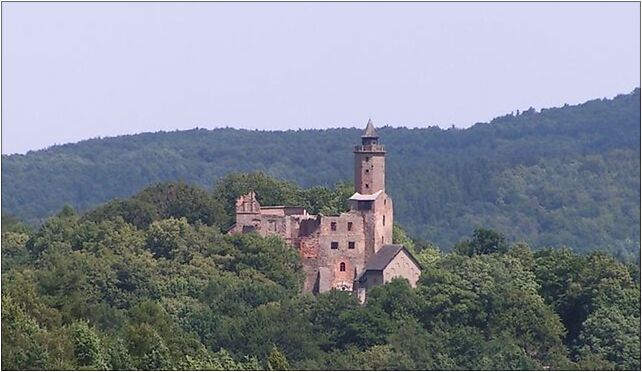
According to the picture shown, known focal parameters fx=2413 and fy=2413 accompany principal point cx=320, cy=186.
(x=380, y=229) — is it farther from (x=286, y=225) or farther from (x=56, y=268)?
(x=56, y=268)

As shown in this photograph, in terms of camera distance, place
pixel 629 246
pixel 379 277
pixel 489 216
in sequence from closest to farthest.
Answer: pixel 379 277 < pixel 629 246 < pixel 489 216

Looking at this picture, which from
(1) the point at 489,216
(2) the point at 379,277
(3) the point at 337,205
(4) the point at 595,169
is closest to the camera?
(2) the point at 379,277

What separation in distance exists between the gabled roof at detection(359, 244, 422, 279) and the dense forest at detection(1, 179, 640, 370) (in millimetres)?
1276

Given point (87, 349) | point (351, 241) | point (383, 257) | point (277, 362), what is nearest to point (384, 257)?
point (383, 257)

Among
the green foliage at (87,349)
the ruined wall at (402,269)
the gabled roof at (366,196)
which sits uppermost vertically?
the gabled roof at (366,196)

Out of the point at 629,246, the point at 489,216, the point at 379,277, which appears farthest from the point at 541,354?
the point at 489,216

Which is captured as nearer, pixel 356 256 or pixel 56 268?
pixel 56 268

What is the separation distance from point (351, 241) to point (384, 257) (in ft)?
4.02

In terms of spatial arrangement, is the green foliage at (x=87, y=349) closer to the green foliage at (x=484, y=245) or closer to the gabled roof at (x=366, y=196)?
the gabled roof at (x=366, y=196)

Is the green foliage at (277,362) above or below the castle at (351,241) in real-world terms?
below

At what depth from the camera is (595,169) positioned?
195875 millimetres

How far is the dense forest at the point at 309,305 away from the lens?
65.7m

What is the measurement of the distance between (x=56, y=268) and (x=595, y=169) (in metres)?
128

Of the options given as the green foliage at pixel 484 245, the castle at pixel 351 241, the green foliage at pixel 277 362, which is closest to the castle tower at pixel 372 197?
the castle at pixel 351 241
